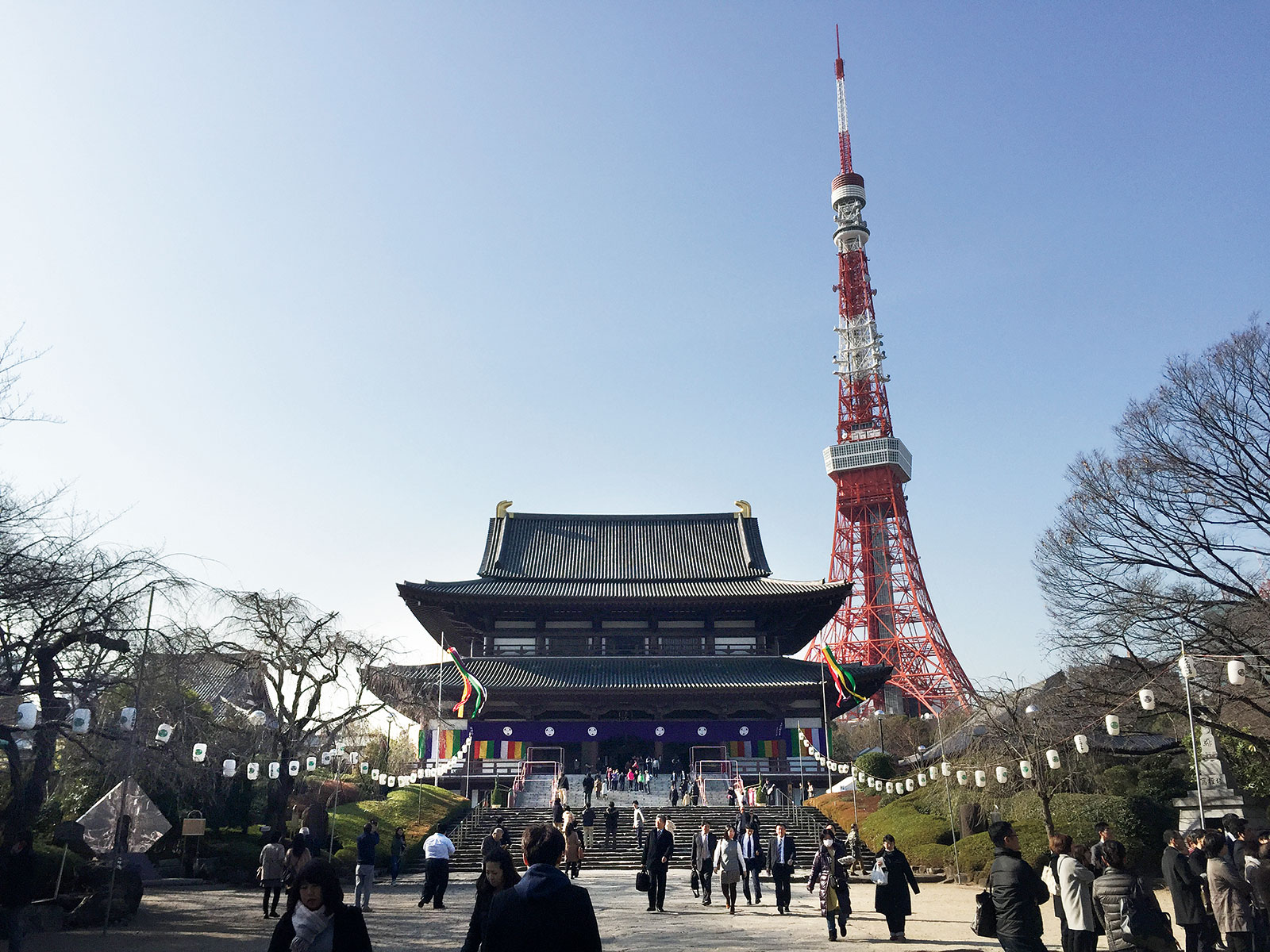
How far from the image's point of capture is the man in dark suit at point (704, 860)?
17.5m

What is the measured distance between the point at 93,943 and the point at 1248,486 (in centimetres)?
2229

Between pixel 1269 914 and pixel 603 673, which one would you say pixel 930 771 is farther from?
pixel 1269 914

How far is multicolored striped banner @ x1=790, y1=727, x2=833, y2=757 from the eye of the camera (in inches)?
1506

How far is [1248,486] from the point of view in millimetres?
19484

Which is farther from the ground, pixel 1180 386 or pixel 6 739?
pixel 1180 386

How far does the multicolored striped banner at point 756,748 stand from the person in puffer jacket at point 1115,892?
3140 cm

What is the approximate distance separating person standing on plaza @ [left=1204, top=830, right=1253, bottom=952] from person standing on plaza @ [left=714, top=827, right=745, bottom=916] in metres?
8.67

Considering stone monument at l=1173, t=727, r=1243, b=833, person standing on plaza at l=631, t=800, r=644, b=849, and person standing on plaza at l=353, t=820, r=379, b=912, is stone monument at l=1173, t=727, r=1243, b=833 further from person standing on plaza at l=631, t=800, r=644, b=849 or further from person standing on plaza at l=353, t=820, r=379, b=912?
person standing on plaza at l=353, t=820, r=379, b=912

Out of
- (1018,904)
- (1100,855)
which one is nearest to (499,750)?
(1100,855)

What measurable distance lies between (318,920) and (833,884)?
10144mm

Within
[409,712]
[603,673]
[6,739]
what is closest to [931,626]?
[603,673]

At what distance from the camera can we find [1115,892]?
7.74 metres

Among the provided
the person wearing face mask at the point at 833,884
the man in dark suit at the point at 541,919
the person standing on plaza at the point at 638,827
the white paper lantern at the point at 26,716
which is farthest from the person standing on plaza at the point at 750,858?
the man in dark suit at the point at 541,919

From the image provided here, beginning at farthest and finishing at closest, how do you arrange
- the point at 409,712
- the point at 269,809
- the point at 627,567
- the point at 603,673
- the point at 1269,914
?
1. the point at 627,567
2. the point at 603,673
3. the point at 409,712
4. the point at 269,809
5. the point at 1269,914
